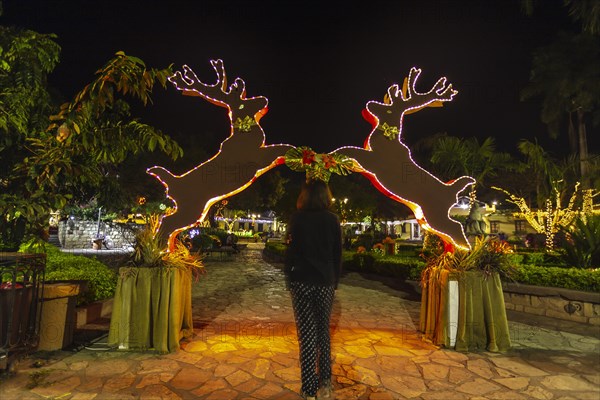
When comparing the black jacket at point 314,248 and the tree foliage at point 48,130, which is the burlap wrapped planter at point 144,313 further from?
the black jacket at point 314,248

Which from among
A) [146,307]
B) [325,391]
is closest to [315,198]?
[325,391]

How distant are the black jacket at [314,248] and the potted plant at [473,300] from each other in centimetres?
222

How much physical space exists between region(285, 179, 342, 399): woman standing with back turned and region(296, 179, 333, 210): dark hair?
0.08m

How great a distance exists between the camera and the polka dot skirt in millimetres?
3357

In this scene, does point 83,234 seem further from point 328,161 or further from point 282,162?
point 328,161

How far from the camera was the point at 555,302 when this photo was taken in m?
7.00

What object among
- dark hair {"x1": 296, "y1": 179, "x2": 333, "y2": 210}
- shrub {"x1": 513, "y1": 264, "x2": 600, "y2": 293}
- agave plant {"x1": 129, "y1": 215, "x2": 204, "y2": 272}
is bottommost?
shrub {"x1": 513, "y1": 264, "x2": 600, "y2": 293}

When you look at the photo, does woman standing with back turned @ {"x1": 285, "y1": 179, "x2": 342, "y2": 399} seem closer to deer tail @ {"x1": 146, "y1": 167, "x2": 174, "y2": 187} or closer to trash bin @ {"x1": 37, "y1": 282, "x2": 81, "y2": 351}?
deer tail @ {"x1": 146, "y1": 167, "x2": 174, "y2": 187}

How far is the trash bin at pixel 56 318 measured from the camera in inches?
183

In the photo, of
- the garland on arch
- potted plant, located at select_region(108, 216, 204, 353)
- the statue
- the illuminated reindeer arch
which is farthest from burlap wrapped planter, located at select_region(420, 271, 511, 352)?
the statue

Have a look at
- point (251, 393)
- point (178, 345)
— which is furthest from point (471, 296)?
point (178, 345)

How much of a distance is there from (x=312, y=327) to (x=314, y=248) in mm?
702

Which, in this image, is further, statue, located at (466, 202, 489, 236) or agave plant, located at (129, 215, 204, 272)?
statue, located at (466, 202, 489, 236)

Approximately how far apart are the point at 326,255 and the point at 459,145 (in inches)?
649
